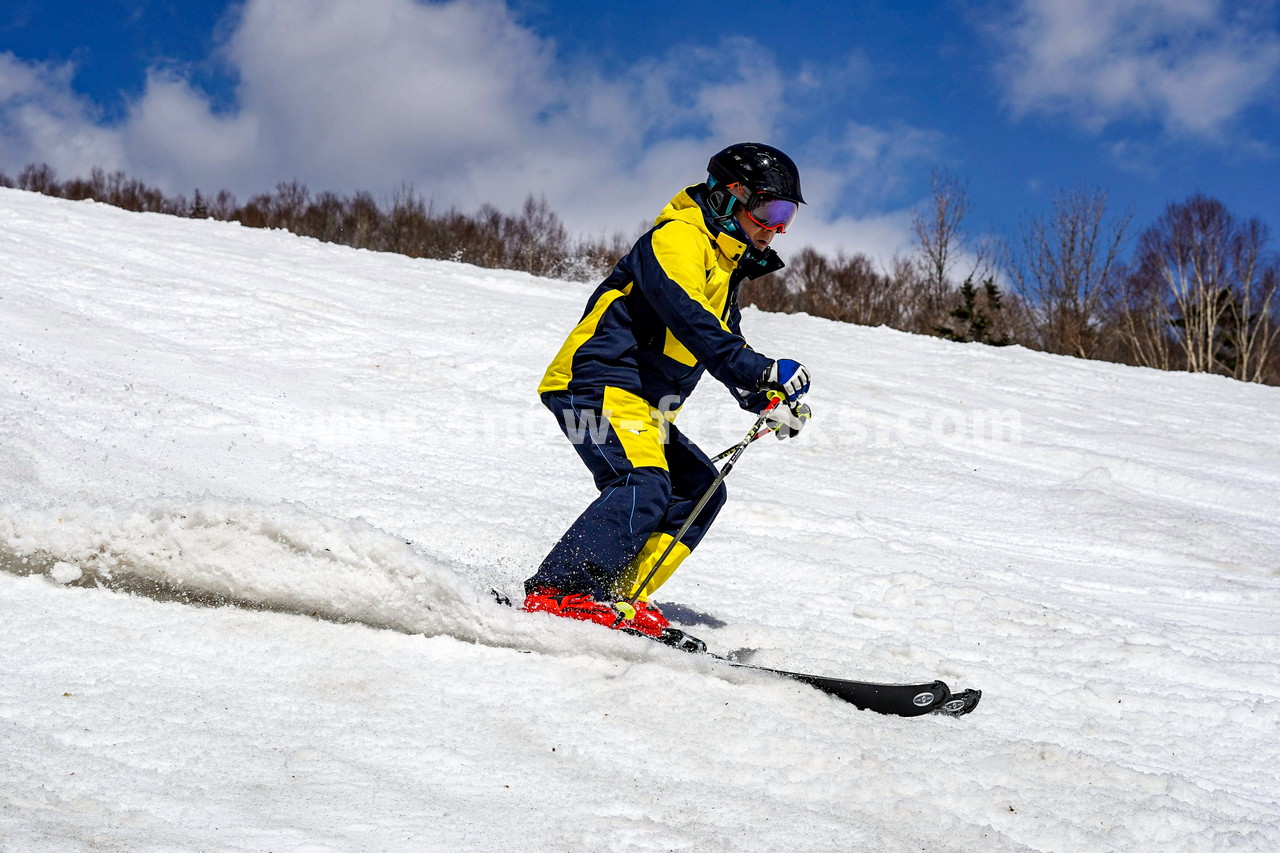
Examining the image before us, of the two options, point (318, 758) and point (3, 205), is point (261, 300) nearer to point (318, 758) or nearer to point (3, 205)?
point (3, 205)

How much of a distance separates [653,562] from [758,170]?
1.52m

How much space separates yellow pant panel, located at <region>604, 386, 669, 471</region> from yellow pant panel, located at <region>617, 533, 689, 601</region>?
1.15 ft

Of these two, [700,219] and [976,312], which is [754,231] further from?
[976,312]

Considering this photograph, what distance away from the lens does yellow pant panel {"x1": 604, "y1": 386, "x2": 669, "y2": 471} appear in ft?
10.7

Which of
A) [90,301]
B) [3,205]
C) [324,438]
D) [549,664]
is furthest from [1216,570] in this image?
[3,205]

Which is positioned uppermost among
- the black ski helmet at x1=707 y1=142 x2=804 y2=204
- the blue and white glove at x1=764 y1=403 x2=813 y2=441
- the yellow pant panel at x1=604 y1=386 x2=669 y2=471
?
the black ski helmet at x1=707 y1=142 x2=804 y2=204

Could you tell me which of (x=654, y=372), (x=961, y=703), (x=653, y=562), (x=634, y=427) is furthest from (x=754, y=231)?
(x=961, y=703)

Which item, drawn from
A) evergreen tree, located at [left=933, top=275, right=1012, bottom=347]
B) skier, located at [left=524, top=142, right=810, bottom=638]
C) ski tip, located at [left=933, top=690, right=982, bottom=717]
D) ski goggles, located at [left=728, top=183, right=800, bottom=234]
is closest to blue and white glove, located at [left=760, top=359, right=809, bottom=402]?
skier, located at [left=524, top=142, right=810, bottom=638]

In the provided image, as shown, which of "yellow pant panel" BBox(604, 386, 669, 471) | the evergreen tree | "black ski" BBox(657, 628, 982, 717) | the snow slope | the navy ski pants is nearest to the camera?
the snow slope

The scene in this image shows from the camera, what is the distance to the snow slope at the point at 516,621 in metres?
2.04

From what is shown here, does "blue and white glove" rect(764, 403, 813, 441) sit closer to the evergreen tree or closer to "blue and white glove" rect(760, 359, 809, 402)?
"blue and white glove" rect(760, 359, 809, 402)

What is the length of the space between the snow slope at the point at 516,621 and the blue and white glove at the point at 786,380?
998mm

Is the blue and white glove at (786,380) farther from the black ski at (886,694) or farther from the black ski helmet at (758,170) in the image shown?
the black ski at (886,694)

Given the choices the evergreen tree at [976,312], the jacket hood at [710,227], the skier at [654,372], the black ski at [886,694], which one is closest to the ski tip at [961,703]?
the black ski at [886,694]
